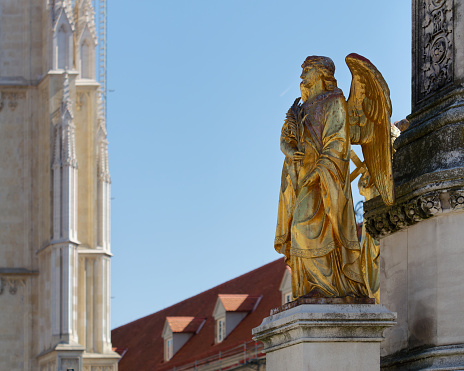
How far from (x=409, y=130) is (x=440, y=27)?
0.86 metres

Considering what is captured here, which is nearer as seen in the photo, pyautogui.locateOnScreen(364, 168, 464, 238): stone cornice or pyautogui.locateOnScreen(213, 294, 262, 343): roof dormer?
pyautogui.locateOnScreen(364, 168, 464, 238): stone cornice

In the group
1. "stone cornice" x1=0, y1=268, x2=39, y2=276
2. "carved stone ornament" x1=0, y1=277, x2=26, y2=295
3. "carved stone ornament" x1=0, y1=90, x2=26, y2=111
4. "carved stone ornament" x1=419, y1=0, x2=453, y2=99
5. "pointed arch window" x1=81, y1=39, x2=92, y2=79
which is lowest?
"carved stone ornament" x1=419, y1=0, x2=453, y2=99

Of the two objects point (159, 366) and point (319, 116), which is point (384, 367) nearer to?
point (319, 116)

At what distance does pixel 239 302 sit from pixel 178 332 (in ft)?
19.7

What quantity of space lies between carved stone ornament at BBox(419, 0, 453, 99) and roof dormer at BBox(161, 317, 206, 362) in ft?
155

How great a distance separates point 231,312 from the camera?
170 ft

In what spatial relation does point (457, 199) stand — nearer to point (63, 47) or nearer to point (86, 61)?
point (63, 47)

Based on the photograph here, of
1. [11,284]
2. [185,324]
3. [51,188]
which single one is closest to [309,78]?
[51,188]

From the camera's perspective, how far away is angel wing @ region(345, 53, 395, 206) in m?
9.72

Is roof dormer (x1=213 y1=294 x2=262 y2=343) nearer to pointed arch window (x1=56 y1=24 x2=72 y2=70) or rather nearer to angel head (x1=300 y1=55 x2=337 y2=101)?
pointed arch window (x1=56 y1=24 x2=72 y2=70)

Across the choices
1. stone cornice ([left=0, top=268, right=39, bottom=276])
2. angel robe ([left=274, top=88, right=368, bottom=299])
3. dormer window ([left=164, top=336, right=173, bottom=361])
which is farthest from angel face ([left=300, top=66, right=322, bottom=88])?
dormer window ([left=164, top=336, right=173, bottom=361])

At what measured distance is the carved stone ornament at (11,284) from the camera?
4934 centimetres

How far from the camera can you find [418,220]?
9.74 metres

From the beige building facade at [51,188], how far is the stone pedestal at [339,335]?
38.9 meters
